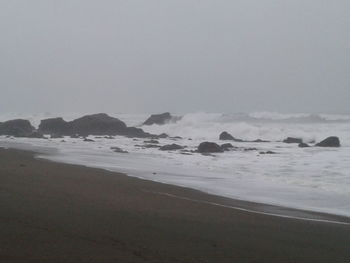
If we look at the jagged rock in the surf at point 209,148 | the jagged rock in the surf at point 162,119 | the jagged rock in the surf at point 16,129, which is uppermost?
the jagged rock in the surf at point 162,119

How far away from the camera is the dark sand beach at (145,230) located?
390 centimetres

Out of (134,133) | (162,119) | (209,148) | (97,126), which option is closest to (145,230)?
(209,148)

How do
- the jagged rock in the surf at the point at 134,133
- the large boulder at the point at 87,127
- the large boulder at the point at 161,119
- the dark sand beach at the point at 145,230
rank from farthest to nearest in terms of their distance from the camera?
the large boulder at the point at 161,119, the large boulder at the point at 87,127, the jagged rock in the surf at the point at 134,133, the dark sand beach at the point at 145,230

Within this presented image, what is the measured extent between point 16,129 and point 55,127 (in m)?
3.93

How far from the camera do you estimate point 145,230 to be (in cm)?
480

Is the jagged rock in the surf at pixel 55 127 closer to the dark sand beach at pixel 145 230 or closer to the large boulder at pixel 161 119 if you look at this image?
the large boulder at pixel 161 119

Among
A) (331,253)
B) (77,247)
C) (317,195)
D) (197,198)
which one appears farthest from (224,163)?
(77,247)

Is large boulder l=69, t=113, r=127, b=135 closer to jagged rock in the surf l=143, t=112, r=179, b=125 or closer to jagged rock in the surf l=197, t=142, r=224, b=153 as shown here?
jagged rock in the surf l=143, t=112, r=179, b=125

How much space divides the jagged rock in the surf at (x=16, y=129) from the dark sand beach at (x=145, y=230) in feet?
91.2

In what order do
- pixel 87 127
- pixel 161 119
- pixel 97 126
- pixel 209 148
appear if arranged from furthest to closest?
pixel 161 119
pixel 97 126
pixel 87 127
pixel 209 148

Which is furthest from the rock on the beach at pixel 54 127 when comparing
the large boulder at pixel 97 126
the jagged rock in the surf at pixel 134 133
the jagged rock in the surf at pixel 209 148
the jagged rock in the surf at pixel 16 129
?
the jagged rock in the surf at pixel 209 148

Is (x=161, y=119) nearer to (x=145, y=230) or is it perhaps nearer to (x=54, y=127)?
(x=54, y=127)

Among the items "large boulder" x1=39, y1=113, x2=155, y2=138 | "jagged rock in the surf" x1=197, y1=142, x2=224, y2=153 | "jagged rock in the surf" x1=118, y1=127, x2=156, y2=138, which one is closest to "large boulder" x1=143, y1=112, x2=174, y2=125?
"large boulder" x1=39, y1=113, x2=155, y2=138

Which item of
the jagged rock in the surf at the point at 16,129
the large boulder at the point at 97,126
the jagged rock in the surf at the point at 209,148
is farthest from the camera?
the large boulder at the point at 97,126
